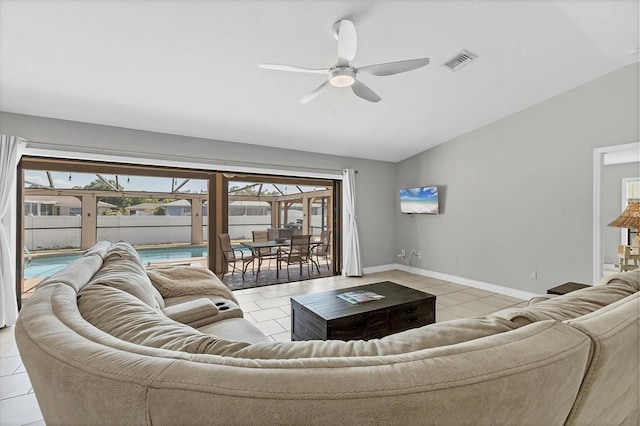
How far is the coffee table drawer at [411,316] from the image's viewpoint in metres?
2.50

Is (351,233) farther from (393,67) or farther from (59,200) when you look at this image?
(59,200)

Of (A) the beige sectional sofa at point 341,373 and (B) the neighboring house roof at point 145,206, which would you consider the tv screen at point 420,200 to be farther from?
(B) the neighboring house roof at point 145,206

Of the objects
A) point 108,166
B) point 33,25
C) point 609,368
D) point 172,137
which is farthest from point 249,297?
point 609,368

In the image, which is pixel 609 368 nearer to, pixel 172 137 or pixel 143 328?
pixel 143 328

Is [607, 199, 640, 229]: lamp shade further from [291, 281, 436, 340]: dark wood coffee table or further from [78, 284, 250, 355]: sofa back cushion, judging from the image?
[78, 284, 250, 355]: sofa back cushion

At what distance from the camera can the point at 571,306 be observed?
998 millimetres

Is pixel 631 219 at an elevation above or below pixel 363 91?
below

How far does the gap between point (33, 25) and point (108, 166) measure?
2.73 meters

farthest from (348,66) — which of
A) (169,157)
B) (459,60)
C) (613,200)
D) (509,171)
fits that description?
(613,200)

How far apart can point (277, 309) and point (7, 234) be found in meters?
3.20

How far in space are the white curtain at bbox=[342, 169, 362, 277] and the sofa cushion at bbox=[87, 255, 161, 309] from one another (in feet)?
12.9

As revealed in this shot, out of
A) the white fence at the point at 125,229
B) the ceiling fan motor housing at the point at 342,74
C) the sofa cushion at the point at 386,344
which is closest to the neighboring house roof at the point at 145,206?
the white fence at the point at 125,229

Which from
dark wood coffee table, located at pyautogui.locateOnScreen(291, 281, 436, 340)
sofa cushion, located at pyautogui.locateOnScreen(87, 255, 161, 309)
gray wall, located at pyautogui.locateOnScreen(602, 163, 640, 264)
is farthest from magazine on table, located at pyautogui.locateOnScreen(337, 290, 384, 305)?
gray wall, located at pyautogui.locateOnScreen(602, 163, 640, 264)

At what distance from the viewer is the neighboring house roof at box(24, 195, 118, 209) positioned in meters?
4.18
